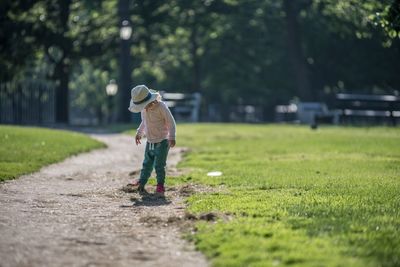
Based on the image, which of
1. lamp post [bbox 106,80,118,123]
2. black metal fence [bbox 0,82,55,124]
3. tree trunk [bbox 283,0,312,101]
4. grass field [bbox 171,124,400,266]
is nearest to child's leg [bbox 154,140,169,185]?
grass field [bbox 171,124,400,266]

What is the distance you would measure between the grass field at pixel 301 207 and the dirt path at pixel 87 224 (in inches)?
13.3

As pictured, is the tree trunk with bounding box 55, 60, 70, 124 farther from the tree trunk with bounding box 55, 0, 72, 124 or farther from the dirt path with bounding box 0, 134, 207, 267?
the dirt path with bounding box 0, 134, 207, 267

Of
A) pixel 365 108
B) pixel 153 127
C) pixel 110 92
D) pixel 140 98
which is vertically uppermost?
pixel 110 92

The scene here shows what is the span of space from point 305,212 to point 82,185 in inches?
191

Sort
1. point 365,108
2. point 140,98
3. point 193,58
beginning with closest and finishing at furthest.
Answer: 1. point 140,98
2. point 365,108
3. point 193,58

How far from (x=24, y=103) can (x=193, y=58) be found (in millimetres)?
17182

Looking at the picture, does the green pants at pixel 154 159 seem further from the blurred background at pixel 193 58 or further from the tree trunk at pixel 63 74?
the tree trunk at pixel 63 74

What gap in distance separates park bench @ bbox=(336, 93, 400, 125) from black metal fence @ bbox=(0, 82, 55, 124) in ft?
47.2

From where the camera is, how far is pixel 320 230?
23.2ft

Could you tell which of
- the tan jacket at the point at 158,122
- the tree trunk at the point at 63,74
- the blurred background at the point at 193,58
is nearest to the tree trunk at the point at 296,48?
the blurred background at the point at 193,58

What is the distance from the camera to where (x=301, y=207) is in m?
8.51

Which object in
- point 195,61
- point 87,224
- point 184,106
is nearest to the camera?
point 87,224

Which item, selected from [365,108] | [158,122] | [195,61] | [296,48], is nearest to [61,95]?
[195,61]

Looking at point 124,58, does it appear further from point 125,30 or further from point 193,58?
point 193,58
